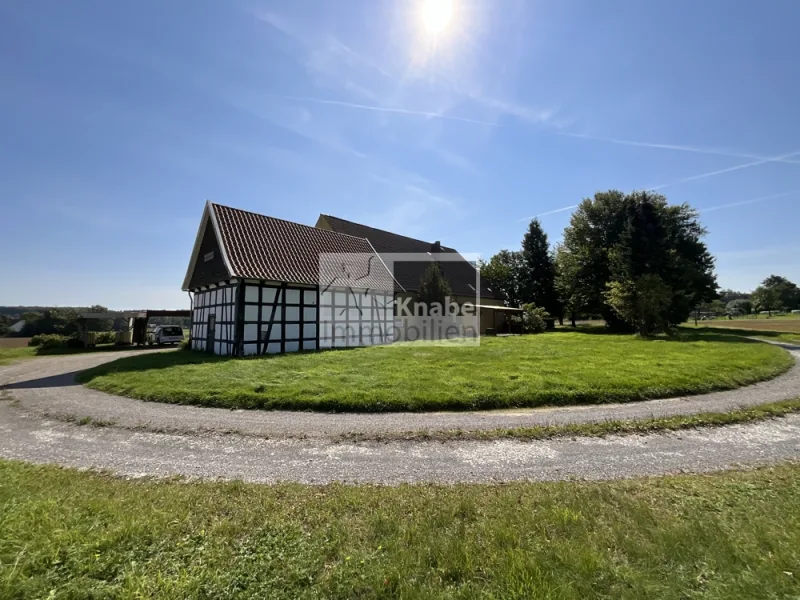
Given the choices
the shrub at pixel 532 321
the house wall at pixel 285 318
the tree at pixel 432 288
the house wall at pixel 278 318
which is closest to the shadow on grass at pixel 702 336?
the shrub at pixel 532 321

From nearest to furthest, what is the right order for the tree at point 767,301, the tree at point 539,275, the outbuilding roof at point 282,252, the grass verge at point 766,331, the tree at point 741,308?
the outbuilding roof at point 282,252, the grass verge at point 766,331, the tree at point 539,275, the tree at point 767,301, the tree at point 741,308

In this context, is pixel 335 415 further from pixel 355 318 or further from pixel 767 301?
pixel 767 301

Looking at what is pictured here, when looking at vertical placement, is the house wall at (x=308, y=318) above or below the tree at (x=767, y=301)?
below

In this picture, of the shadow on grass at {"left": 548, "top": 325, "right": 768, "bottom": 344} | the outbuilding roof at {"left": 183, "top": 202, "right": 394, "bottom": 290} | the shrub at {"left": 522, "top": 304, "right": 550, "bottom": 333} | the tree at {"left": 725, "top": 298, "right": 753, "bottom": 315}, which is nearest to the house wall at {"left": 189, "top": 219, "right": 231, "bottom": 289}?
the outbuilding roof at {"left": 183, "top": 202, "right": 394, "bottom": 290}

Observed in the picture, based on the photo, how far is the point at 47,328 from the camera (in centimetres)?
4966

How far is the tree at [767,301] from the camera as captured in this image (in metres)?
79.9

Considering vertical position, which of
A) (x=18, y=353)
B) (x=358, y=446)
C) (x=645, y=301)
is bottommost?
(x=358, y=446)

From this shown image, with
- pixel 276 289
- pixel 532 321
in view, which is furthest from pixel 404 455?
pixel 532 321

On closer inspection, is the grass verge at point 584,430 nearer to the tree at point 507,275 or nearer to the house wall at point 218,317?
the house wall at point 218,317

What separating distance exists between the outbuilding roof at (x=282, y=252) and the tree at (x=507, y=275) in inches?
912

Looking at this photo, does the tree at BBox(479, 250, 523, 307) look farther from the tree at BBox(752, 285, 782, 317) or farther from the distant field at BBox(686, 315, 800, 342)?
the tree at BBox(752, 285, 782, 317)

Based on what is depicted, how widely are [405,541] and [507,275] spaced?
44578mm

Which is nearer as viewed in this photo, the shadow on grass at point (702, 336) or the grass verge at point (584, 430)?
the grass verge at point (584, 430)

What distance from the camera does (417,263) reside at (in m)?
32.3
